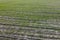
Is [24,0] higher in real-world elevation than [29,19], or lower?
higher

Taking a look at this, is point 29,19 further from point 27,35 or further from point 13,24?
point 27,35

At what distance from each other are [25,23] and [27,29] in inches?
5.4

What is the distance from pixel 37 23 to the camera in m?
1.22

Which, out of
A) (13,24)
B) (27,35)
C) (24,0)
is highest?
(24,0)

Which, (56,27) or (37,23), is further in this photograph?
(37,23)

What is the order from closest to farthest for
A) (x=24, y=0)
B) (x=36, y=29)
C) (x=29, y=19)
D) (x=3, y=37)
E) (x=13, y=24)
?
(x=3, y=37) < (x=36, y=29) < (x=13, y=24) < (x=29, y=19) < (x=24, y=0)

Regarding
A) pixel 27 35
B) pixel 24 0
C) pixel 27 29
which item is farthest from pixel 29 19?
pixel 24 0

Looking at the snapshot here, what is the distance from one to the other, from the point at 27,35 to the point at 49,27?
226 millimetres

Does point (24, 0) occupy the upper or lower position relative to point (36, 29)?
upper

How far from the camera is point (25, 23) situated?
1225 mm

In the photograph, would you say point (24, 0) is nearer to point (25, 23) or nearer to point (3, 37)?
point (25, 23)

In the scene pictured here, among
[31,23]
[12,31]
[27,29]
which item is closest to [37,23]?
[31,23]

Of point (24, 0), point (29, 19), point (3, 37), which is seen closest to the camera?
point (3, 37)

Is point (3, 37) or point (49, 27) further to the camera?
point (49, 27)
